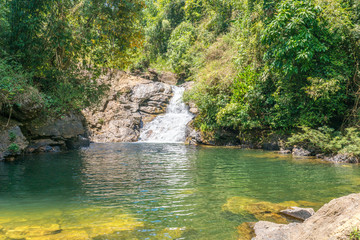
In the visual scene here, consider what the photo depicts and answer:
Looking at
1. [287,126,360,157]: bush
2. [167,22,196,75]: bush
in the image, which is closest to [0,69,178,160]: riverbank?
[167,22,196,75]: bush

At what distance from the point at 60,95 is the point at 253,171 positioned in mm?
9106

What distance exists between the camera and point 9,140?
37.5 feet

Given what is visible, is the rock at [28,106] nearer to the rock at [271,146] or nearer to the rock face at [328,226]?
the rock face at [328,226]

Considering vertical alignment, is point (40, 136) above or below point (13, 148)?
above

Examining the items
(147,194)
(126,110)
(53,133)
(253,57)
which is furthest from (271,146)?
(126,110)

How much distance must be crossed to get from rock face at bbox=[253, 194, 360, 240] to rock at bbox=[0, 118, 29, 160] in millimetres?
11077

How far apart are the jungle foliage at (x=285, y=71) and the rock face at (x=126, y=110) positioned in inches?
234

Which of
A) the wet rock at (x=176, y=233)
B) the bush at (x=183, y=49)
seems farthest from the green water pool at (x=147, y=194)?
the bush at (x=183, y=49)

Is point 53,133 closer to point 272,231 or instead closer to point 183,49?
point 272,231

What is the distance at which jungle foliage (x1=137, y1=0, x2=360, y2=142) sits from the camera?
41.6 ft

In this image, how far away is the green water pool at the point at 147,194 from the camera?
4355mm

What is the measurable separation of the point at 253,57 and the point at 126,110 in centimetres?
1331

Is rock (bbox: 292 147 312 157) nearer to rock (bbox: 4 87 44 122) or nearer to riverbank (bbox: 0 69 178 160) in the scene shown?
riverbank (bbox: 0 69 178 160)

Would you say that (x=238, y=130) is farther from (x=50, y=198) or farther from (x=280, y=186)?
(x=50, y=198)
